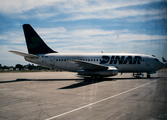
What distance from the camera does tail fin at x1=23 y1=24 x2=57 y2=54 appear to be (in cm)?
2234

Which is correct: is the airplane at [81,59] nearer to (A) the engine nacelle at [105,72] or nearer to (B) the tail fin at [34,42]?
(B) the tail fin at [34,42]

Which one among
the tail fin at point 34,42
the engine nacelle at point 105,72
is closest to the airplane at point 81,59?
the tail fin at point 34,42

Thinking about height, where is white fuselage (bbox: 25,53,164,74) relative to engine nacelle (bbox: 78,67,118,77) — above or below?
above

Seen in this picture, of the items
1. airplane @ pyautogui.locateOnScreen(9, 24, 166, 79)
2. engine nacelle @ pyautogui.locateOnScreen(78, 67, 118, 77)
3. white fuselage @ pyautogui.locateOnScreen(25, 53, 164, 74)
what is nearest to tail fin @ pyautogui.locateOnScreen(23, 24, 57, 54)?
airplane @ pyautogui.locateOnScreen(9, 24, 166, 79)

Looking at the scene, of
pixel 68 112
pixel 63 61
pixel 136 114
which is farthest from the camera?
pixel 63 61

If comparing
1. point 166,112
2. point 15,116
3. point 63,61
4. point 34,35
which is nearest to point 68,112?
point 15,116

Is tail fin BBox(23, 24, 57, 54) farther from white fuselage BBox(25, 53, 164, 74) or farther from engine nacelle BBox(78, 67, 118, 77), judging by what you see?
engine nacelle BBox(78, 67, 118, 77)

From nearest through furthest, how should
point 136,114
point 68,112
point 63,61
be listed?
point 136,114 → point 68,112 → point 63,61

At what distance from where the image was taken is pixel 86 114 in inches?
233

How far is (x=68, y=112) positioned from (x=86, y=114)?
2.77 ft

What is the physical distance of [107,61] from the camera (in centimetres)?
2255

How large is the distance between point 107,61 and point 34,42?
39.0 ft

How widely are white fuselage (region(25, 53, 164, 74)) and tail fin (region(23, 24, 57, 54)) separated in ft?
3.48

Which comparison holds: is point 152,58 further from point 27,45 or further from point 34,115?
point 34,115
